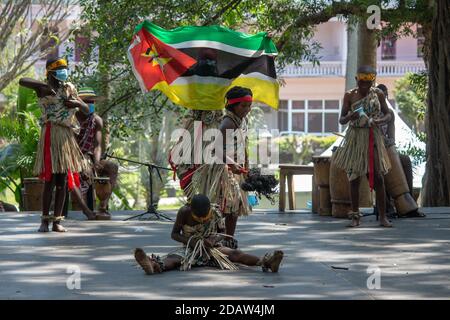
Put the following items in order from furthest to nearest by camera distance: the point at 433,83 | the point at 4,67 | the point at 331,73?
the point at 331,73 → the point at 4,67 → the point at 433,83

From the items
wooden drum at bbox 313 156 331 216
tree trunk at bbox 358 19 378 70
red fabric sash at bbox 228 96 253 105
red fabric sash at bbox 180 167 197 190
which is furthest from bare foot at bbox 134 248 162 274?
tree trunk at bbox 358 19 378 70

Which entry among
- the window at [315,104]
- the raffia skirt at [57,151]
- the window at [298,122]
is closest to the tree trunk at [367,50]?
the raffia skirt at [57,151]

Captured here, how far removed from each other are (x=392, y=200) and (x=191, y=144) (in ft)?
15.3

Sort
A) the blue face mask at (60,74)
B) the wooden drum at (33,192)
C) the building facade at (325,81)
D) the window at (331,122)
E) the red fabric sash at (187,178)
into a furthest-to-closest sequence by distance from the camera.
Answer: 1. the window at (331,122)
2. the building facade at (325,81)
3. the wooden drum at (33,192)
4. the blue face mask at (60,74)
5. the red fabric sash at (187,178)

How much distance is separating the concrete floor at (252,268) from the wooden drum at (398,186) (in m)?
0.35

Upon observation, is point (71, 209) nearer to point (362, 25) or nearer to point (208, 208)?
point (362, 25)

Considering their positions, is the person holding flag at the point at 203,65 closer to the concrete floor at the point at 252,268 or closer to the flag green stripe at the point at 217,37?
the flag green stripe at the point at 217,37

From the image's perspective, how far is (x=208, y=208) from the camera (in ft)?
28.0

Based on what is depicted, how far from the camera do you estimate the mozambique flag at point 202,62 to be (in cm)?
1084

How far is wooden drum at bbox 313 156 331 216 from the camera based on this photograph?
14164mm

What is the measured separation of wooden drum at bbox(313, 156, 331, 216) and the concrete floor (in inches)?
37.4

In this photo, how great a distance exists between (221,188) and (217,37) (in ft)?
8.23

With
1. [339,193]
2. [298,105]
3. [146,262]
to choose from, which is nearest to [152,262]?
[146,262]
